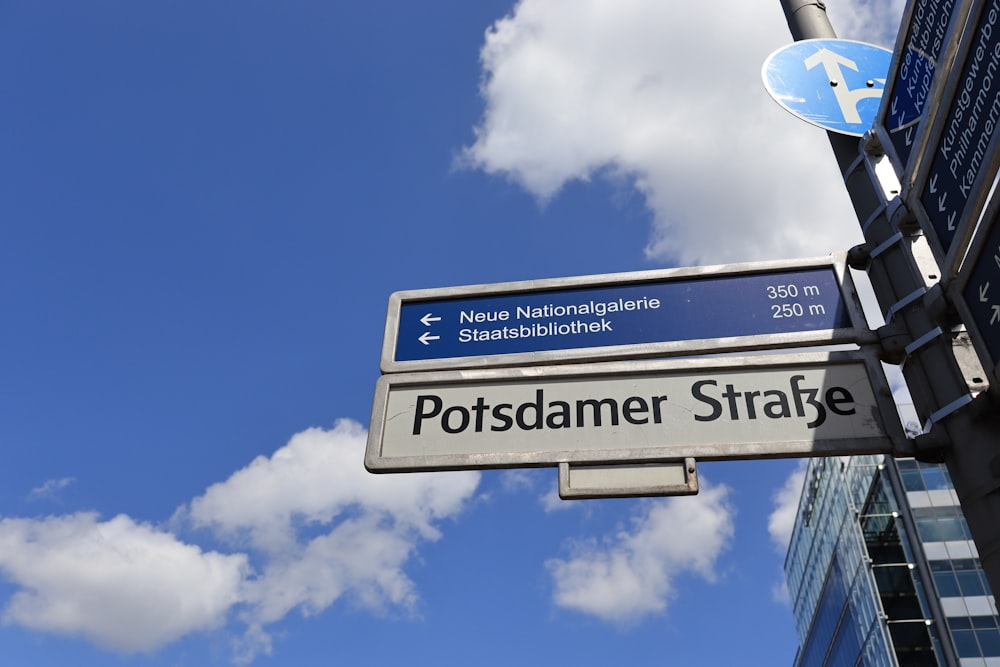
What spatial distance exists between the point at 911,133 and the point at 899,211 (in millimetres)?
273

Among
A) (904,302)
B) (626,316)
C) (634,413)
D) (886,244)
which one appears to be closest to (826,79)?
(886,244)

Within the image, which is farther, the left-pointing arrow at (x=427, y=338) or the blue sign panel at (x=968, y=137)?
the left-pointing arrow at (x=427, y=338)

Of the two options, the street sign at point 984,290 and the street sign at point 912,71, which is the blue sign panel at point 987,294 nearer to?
the street sign at point 984,290

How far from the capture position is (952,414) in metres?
2.34

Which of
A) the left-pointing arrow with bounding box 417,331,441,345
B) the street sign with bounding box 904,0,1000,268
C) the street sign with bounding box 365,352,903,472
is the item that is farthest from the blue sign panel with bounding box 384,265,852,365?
the street sign with bounding box 904,0,1000,268

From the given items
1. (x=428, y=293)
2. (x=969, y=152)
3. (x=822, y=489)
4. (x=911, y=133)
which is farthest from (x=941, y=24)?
(x=822, y=489)

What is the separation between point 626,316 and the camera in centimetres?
332

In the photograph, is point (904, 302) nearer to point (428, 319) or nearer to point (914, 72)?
point (914, 72)

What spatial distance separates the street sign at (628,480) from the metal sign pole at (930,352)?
755 mm

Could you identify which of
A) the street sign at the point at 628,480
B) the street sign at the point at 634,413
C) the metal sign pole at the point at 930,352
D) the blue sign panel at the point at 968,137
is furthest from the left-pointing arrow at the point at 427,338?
the blue sign panel at the point at 968,137

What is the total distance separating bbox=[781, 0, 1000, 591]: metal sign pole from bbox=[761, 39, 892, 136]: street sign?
0.28 metres

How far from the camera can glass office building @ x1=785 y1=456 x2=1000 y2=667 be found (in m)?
28.0

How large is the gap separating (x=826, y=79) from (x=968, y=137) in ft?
4.57

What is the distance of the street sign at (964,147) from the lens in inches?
82.3
